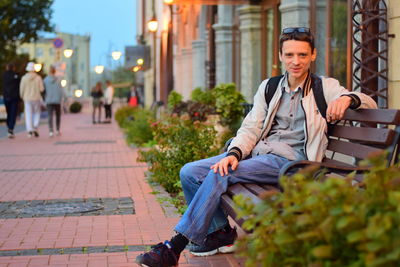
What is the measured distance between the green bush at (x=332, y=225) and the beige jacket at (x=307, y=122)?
1929 millimetres

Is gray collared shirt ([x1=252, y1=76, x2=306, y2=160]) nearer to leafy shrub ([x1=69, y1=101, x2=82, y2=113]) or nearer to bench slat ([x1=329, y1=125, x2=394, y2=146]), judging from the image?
bench slat ([x1=329, y1=125, x2=394, y2=146])

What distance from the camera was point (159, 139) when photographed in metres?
9.65

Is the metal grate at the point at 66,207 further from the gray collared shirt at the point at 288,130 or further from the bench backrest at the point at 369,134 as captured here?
the bench backrest at the point at 369,134

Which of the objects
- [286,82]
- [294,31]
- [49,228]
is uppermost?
[294,31]

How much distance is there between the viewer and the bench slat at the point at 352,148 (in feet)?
14.1

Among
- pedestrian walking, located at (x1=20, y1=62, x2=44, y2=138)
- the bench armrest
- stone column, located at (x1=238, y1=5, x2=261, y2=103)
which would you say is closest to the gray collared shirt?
the bench armrest

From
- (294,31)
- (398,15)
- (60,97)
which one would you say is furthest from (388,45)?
(60,97)

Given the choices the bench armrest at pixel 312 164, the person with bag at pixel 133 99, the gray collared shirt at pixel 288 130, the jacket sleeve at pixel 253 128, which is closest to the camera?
the bench armrest at pixel 312 164

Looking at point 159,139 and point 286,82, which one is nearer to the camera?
point 286,82

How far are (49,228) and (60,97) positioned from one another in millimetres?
15243

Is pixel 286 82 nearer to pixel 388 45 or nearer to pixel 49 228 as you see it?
pixel 49 228

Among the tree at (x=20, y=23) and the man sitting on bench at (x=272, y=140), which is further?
the tree at (x=20, y=23)

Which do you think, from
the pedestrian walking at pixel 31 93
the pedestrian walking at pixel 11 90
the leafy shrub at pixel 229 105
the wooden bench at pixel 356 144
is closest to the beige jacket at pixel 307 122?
the wooden bench at pixel 356 144

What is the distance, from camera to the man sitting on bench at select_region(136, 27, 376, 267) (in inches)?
183
